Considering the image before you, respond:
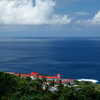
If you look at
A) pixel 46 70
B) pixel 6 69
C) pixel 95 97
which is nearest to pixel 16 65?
pixel 6 69

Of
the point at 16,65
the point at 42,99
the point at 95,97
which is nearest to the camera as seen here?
the point at 42,99

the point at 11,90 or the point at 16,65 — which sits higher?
the point at 16,65

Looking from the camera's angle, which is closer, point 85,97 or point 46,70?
point 85,97

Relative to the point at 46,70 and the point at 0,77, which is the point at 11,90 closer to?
the point at 0,77

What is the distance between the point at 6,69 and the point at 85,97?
174 feet

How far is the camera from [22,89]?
2548 cm

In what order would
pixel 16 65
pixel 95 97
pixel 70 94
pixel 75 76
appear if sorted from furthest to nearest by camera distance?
pixel 16 65 < pixel 75 76 < pixel 95 97 < pixel 70 94

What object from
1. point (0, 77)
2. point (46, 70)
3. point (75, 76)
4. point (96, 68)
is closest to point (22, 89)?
point (0, 77)

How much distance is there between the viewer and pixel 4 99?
69.3 feet

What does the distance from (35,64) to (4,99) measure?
60.0 m

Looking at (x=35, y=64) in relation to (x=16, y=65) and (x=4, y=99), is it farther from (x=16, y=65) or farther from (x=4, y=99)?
(x=4, y=99)

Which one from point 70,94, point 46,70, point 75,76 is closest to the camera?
point 70,94

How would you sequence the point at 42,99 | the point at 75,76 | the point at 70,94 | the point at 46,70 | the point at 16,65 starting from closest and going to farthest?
the point at 42,99 → the point at 70,94 → the point at 75,76 → the point at 46,70 → the point at 16,65

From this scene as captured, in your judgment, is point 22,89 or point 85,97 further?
point 22,89
